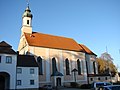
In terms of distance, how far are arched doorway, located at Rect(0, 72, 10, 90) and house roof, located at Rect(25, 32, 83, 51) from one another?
10516 mm

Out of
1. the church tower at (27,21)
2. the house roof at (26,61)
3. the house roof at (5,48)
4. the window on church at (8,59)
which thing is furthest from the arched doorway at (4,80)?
the church tower at (27,21)

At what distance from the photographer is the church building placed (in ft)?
143

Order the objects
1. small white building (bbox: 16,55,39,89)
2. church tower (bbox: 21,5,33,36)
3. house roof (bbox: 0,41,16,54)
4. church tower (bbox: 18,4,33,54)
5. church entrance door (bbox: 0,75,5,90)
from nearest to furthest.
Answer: house roof (bbox: 0,41,16,54), small white building (bbox: 16,55,39,89), church entrance door (bbox: 0,75,5,90), church tower (bbox: 18,4,33,54), church tower (bbox: 21,5,33,36)

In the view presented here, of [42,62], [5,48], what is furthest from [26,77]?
[42,62]

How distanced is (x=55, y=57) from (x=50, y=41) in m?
5.55

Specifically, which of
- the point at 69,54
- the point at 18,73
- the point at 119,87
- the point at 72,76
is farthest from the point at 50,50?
the point at 119,87

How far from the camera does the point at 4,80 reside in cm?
3694

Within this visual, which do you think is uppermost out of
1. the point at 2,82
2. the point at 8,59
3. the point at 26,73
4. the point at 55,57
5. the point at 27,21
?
the point at 27,21

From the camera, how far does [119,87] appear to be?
1805cm

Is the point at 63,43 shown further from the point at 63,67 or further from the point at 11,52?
the point at 11,52

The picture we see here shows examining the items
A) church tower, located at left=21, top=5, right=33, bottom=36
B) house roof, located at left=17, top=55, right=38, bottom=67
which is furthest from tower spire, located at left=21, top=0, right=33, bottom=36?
house roof, located at left=17, top=55, right=38, bottom=67

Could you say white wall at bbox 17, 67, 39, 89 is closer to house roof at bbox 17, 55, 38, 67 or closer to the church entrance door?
house roof at bbox 17, 55, 38, 67

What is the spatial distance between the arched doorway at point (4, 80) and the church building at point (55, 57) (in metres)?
8.55

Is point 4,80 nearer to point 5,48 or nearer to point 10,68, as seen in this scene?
point 10,68
